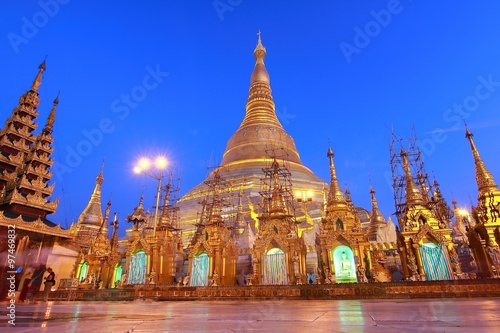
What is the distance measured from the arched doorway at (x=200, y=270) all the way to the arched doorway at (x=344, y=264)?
290 inches

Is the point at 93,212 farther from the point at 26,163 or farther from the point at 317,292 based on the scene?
the point at 317,292

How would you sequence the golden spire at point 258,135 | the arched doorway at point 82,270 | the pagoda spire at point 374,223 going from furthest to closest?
the golden spire at point 258,135 < the pagoda spire at point 374,223 < the arched doorway at point 82,270

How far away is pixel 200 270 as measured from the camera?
18.4 metres

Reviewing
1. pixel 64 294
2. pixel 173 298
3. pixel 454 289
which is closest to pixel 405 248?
pixel 454 289

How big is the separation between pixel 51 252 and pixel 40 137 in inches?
366

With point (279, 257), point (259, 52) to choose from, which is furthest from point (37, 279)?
point (259, 52)

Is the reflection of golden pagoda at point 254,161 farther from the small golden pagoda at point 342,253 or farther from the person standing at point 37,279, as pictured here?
the person standing at point 37,279

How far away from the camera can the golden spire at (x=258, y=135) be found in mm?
39219

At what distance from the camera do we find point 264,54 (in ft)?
180

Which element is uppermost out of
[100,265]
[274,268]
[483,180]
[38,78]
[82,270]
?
[38,78]

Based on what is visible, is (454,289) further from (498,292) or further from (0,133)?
(0,133)

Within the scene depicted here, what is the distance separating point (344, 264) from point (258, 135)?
84.5ft

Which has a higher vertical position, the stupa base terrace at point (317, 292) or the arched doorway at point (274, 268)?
the arched doorway at point (274, 268)

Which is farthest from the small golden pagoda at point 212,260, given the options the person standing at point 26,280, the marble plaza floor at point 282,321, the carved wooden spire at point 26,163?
the marble plaza floor at point 282,321
